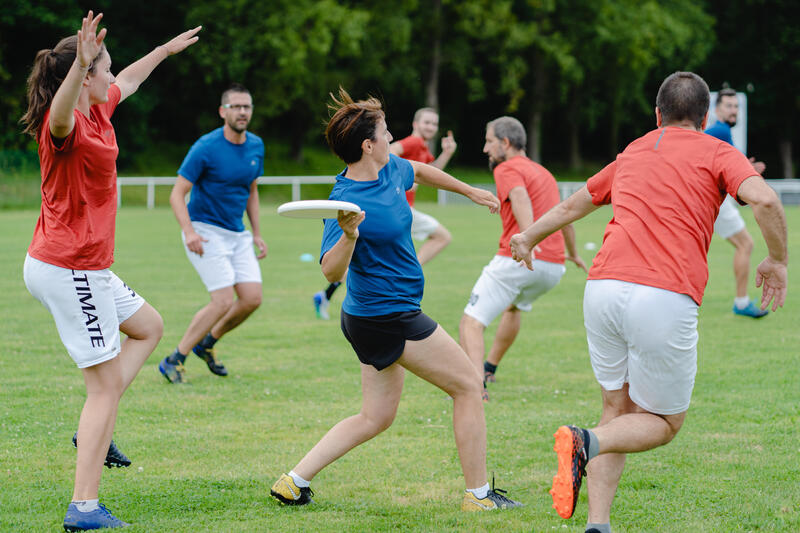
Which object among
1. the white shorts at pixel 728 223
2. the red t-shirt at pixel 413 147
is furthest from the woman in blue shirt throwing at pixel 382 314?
the white shorts at pixel 728 223

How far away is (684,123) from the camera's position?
168 inches

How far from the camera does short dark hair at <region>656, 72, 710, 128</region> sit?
4.23 meters

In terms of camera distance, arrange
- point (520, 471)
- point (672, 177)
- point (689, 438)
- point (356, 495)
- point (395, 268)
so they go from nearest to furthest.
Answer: point (672, 177), point (395, 268), point (356, 495), point (520, 471), point (689, 438)

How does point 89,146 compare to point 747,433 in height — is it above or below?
above

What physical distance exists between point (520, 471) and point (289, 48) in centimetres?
4032

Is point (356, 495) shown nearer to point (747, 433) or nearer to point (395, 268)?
point (395, 268)

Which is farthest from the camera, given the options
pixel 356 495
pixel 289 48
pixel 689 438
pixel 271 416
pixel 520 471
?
pixel 289 48

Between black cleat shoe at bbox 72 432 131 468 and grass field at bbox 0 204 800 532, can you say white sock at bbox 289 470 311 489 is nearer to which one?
grass field at bbox 0 204 800 532

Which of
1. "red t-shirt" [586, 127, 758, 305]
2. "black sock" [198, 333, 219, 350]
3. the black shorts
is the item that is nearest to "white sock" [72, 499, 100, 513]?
the black shorts

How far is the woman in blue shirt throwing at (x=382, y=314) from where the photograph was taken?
4.53m

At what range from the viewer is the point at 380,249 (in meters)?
4.55

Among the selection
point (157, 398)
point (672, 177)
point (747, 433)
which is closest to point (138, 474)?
point (157, 398)

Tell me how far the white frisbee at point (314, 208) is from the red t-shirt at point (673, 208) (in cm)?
119

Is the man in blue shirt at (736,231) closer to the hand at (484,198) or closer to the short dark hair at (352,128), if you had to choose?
the hand at (484,198)
